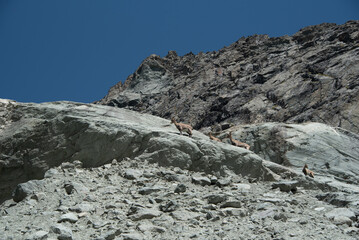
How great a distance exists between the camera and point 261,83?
240 feet

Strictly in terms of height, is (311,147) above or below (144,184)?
above

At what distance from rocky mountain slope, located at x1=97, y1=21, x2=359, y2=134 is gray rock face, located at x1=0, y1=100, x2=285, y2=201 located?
34.7 meters

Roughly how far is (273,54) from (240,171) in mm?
68425

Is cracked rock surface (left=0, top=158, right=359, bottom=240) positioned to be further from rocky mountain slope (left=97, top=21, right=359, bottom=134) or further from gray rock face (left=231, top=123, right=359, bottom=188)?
rocky mountain slope (left=97, top=21, right=359, bottom=134)

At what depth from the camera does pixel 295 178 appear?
19547mm

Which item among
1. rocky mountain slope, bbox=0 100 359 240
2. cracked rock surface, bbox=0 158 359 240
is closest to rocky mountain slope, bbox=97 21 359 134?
rocky mountain slope, bbox=0 100 359 240

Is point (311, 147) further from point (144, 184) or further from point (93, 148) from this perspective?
point (93, 148)

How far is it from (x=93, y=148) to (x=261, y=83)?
192 ft

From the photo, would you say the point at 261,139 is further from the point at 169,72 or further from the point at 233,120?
the point at 169,72

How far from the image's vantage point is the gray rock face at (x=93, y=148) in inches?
721

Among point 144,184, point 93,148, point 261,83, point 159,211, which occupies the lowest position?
point 159,211

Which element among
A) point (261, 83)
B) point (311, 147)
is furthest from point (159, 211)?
point (261, 83)

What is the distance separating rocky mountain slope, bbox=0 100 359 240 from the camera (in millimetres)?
11820

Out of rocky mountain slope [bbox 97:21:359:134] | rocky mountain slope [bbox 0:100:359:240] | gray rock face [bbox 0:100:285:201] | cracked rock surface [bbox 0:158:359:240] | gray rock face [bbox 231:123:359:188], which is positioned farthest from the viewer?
rocky mountain slope [bbox 97:21:359:134]
